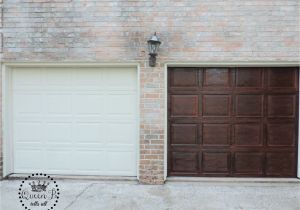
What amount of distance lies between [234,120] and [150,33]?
2.13m

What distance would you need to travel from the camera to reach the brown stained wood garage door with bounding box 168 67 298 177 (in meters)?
4.57

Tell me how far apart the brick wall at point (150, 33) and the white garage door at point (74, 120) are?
12.5 inches

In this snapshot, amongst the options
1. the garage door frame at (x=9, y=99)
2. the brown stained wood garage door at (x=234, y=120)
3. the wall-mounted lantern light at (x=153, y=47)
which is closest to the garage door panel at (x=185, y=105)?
the brown stained wood garage door at (x=234, y=120)

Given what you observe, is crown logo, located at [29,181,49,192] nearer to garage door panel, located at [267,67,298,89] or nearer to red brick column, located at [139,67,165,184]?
red brick column, located at [139,67,165,184]

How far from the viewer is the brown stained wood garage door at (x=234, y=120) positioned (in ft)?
15.0

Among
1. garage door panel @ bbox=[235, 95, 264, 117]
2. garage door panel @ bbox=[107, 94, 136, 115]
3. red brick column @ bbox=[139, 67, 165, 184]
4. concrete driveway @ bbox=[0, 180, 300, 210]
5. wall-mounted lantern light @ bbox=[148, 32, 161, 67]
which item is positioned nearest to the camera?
concrete driveway @ bbox=[0, 180, 300, 210]

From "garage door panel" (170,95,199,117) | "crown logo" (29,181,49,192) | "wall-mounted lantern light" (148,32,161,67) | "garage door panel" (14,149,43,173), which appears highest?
"wall-mounted lantern light" (148,32,161,67)

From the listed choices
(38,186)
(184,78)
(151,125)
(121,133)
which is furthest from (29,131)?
(184,78)

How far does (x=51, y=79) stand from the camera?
4750mm

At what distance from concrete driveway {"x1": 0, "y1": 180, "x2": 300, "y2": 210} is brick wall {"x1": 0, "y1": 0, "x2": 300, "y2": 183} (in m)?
0.46

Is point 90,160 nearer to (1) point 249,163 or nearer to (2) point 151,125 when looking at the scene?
(2) point 151,125

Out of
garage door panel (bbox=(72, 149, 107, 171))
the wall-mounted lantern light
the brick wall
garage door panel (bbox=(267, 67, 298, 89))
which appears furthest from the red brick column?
garage door panel (bbox=(267, 67, 298, 89))

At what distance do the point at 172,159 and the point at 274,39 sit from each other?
2.70 meters

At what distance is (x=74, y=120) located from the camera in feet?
15.6
